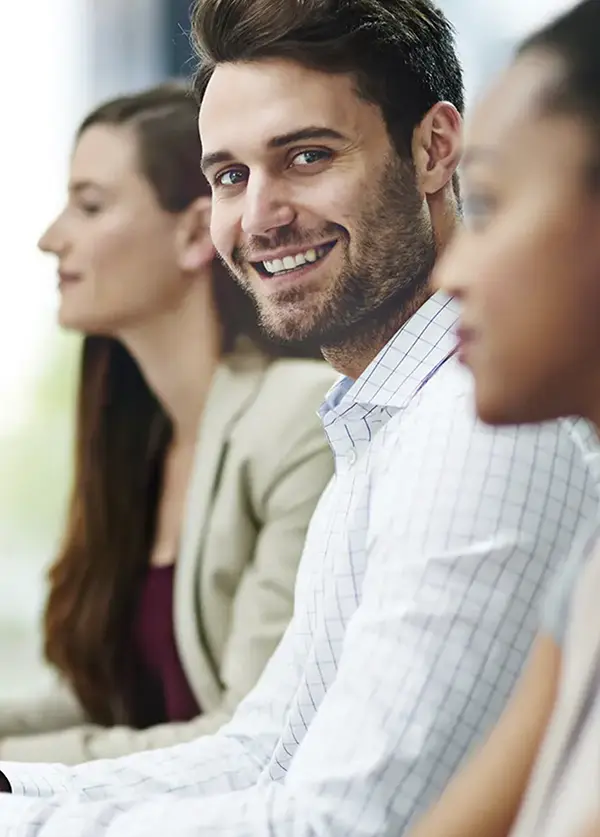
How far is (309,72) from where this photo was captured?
0.66 metres

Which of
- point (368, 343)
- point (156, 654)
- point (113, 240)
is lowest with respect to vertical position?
point (156, 654)

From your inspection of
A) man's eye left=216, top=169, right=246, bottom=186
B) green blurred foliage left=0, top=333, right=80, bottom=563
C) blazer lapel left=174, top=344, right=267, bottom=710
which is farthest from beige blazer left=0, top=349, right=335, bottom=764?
green blurred foliage left=0, top=333, right=80, bottom=563

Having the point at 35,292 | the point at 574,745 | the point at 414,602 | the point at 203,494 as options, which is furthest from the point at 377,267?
the point at 35,292

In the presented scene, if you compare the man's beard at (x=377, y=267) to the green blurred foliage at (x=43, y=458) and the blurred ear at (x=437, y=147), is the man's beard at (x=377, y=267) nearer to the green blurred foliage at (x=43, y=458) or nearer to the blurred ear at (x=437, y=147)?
the blurred ear at (x=437, y=147)

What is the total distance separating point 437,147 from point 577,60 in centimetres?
19

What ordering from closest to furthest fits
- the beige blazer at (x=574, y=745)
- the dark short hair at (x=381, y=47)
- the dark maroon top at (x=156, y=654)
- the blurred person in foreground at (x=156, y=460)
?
1. the beige blazer at (x=574, y=745)
2. the dark short hair at (x=381, y=47)
3. the blurred person in foreground at (x=156, y=460)
4. the dark maroon top at (x=156, y=654)

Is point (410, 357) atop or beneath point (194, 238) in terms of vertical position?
atop

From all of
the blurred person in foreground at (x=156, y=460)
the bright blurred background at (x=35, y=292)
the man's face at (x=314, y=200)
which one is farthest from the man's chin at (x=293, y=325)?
the bright blurred background at (x=35, y=292)

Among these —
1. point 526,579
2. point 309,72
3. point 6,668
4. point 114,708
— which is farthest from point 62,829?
point 6,668

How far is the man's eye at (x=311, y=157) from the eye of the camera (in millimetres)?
667

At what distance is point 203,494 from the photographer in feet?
3.42

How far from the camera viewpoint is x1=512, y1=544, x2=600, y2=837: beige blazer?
0.41 m

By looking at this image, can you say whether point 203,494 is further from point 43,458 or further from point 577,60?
point 577,60

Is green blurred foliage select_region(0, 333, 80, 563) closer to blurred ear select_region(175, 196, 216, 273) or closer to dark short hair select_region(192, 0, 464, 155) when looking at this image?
blurred ear select_region(175, 196, 216, 273)
